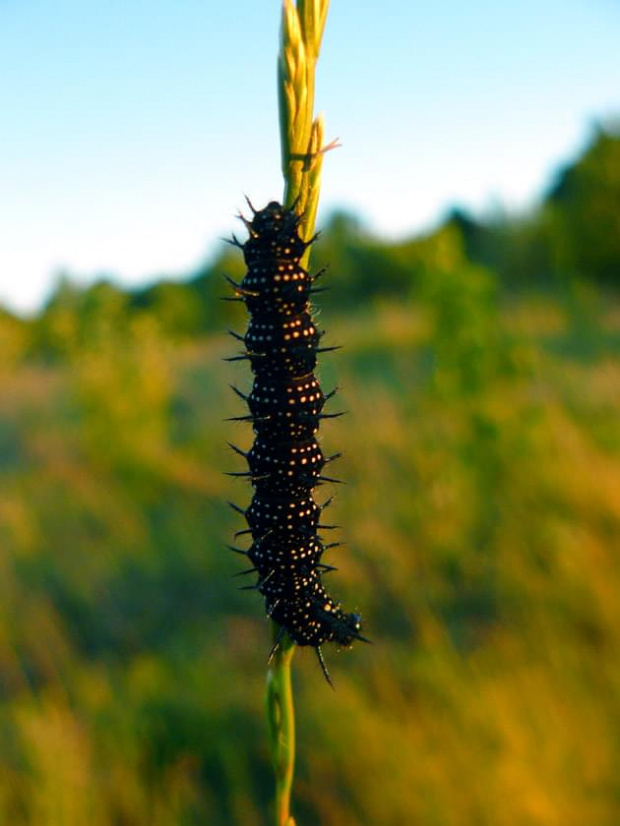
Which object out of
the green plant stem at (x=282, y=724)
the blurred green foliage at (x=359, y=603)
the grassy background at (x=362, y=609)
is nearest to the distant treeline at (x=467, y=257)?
the blurred green foliage at (x=359, y=603)

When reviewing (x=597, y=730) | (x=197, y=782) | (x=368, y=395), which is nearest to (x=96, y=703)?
(x=197, y=782)

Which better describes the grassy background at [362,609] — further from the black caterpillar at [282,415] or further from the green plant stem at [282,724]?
the green plant stem at [282,724]

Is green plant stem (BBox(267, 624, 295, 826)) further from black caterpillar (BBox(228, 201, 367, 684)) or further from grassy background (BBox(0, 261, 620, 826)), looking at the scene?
grassy background (BBox(0, 261, 620, 826))

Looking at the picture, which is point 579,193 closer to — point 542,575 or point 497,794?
point 542,575

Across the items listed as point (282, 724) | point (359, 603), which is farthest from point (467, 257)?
point (282, 724)

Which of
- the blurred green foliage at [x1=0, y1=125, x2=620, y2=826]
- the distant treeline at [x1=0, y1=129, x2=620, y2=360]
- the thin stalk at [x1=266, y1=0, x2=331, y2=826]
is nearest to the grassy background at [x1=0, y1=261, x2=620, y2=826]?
the blurred green foliage at [x1=0, y1=125, x2=620, y2=826]

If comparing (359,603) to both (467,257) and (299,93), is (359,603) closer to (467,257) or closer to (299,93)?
(299,93)
